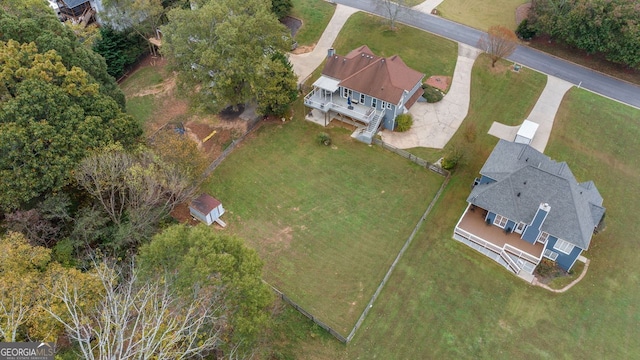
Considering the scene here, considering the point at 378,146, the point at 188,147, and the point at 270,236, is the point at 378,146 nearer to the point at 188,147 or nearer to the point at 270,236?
the point at 270,236

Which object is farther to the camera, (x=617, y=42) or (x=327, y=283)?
(x=617, y=42)

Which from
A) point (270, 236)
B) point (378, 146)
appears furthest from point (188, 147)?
point (378, 146)

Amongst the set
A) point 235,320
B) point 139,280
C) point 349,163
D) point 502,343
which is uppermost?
point 139,280

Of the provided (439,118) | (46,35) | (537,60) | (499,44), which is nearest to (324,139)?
(439,118)

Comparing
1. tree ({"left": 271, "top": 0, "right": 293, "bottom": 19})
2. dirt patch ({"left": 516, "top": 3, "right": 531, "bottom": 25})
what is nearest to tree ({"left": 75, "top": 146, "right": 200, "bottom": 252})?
tree ({"left": 271, "top": 0, "right": 293, "bottom": 19})

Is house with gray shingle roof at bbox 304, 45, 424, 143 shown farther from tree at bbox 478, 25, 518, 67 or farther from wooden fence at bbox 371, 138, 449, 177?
tree at bbox 478, 25, 518, 67

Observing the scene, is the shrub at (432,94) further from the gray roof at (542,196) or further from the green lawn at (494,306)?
the gray roof at (542,196)
